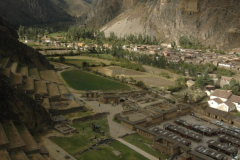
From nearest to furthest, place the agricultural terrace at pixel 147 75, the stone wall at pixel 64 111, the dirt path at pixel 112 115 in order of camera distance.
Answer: the dirt path at pixel 112 115
the stone wall at pixel 64 111
the agricultural terrace at pixel 147 75

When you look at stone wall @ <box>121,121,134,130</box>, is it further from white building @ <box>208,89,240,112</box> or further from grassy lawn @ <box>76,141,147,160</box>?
white building @ <box>208,89,240,112</box>

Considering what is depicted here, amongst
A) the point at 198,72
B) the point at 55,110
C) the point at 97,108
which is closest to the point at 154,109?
the point at 97,108

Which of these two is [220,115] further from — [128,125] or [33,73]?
[33,73]

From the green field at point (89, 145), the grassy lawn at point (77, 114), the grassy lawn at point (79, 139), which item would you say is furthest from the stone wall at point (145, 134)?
the grassy lawn at point (77, 114)

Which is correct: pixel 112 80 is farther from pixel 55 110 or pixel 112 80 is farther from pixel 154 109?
pixel 55 110

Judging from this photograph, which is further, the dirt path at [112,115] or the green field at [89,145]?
the dirt path at [112,115]

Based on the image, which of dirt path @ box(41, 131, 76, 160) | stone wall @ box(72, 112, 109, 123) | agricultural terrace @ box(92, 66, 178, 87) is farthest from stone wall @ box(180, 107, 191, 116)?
dirt path @ box(41, 131, 76, 160)

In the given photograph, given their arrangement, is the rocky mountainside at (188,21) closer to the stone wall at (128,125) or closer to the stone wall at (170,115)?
the stone wall at (170,115)
